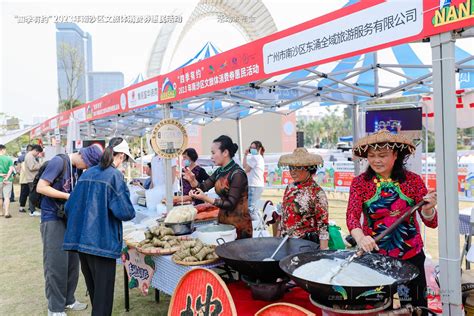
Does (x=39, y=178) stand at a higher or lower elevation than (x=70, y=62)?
lower

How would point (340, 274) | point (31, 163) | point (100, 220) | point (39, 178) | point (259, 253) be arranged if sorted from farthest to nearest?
point (31, 163), point (39, 178), point (100, 220), point (259, 253), point (340, 274)

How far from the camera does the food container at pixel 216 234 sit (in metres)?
2.55

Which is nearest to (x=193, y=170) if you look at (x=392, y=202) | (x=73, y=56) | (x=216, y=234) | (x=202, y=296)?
(x=216, y=234)

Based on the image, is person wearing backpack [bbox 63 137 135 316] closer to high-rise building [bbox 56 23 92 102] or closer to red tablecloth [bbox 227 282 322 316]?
red tablecloth [bbox 227 282 322 316]

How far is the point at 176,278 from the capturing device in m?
2.46

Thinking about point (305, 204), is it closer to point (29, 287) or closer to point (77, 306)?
point (77, 306)

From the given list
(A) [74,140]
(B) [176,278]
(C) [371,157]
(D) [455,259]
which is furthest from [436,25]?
(A) [74,140]

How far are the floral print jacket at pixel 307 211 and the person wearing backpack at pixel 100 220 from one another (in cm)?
107

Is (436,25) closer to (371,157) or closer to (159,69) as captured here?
(371,157)

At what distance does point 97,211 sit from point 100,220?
0.21 ft

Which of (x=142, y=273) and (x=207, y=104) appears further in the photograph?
(x=207, y=104)

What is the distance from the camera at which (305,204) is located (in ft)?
7.79

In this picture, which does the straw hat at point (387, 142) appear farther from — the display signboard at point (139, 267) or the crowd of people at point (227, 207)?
the display signboard at point (139, 267)

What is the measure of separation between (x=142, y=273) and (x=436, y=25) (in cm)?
252
